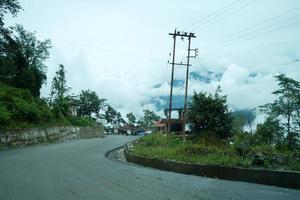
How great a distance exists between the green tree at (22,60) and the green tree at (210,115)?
63.3ft

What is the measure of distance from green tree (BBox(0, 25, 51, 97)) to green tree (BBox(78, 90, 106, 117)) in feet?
184

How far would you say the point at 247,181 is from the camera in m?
13.2

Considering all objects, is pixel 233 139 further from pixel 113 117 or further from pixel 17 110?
pixel 113 117

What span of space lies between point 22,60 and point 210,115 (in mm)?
40228

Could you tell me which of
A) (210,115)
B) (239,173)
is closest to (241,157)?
(239,173)

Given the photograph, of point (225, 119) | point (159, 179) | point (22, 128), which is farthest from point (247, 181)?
point (22, 128)

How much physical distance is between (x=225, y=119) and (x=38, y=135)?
70.0 ft

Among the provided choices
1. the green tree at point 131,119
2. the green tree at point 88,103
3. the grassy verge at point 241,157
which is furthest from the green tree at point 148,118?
the grassy verge at point 241,157

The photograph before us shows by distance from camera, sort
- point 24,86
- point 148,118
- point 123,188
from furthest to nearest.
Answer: point 148,118 → point 24,86 → point 123,188

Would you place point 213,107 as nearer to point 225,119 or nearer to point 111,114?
point 225,119

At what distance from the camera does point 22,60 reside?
71812mm

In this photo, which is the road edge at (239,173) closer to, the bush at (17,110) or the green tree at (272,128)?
the green tree at (272,128)

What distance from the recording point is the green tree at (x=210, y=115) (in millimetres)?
43125

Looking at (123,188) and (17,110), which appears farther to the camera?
(17,110)
